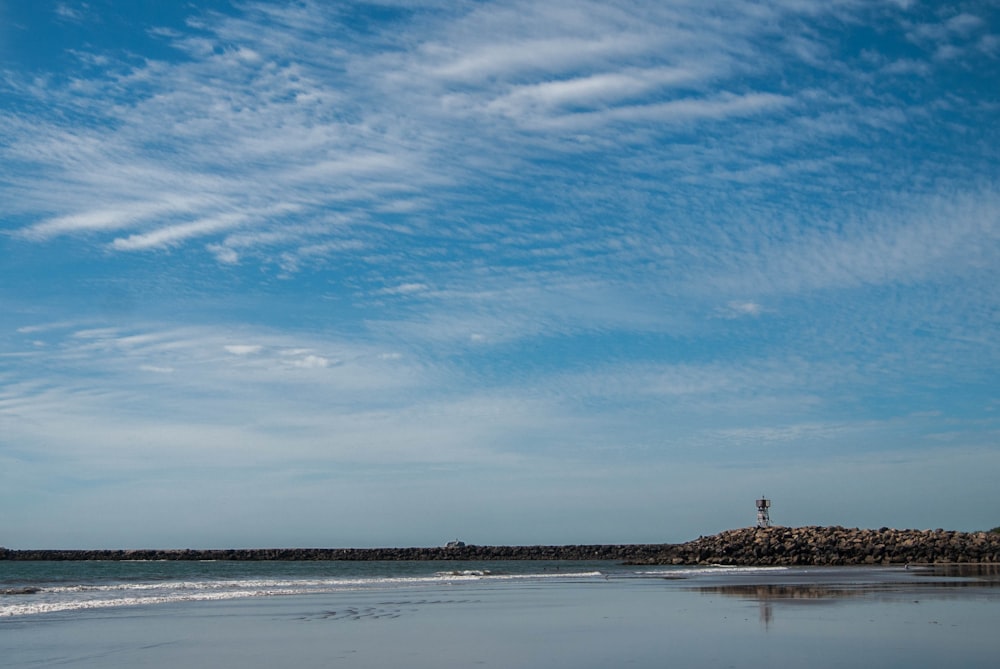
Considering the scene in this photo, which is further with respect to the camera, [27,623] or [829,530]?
[829,530]

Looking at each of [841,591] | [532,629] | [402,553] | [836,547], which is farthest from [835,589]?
[402,553]

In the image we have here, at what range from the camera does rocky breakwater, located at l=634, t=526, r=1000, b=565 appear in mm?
51562

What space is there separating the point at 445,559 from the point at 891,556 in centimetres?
4691

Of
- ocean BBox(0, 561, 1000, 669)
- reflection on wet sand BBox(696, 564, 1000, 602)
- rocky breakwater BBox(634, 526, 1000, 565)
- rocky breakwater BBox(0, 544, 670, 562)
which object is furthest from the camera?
rocky breakwater BBox(0, 544, 670, 562)

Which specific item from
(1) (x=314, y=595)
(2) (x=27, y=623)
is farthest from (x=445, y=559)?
(2) (x=27, y=623)

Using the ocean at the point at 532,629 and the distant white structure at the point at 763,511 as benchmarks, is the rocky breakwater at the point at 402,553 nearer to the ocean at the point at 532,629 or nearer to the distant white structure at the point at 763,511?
the distant white structure at the point at 763,511

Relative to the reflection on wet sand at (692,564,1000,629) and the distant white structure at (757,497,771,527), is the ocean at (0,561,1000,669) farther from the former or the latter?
the distant white structure at (757,497,771,527)

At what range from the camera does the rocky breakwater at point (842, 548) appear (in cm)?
5156

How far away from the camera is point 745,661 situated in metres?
11.1

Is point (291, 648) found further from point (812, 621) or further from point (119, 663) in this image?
point (812, 621)

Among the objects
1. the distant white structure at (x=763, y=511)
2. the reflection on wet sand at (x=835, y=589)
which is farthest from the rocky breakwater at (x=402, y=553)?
the reflection on wet sand at (x=835, y=589)

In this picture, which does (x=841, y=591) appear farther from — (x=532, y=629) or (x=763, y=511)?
(x=763, y=511)

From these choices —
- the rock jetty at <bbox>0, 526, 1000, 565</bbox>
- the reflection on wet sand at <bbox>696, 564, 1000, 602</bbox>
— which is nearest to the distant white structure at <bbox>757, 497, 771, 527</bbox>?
the rock jetty at <bbox>0, 526, 1000, 565</bbox>

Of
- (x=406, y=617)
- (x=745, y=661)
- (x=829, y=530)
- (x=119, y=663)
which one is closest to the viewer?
(x=745, y=661)
